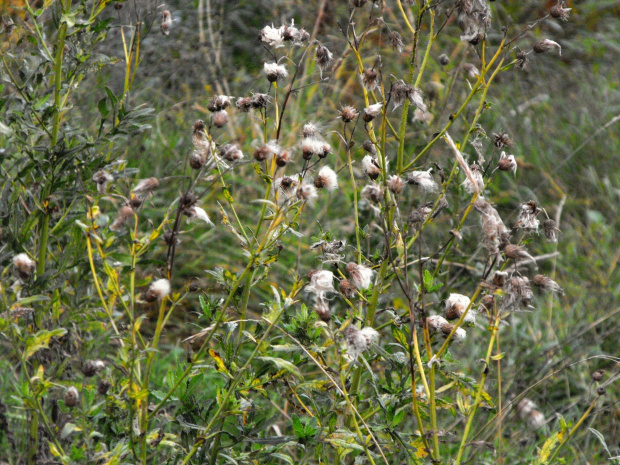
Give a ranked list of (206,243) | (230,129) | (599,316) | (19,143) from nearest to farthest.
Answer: (19,143) < (599,316) < (206,243) < (230,129)

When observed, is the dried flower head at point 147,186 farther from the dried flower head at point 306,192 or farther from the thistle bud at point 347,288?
the thistle bud at point 347,288

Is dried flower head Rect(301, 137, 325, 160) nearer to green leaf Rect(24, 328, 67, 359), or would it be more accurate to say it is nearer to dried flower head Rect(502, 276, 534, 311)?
dried flower head Rect(502, 276, 534, 311)

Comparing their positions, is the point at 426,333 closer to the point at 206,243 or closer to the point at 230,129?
the point at 206,243

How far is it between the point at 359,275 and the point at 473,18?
495 millimetres

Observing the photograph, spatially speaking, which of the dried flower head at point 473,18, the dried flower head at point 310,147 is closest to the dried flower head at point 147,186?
the dried flower head at point 310,147

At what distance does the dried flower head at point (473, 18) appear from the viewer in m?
1.32

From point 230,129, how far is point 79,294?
2.07 metres

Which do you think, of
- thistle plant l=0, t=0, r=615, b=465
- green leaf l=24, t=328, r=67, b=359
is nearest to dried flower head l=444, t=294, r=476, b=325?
thistle plant l=0, t=0, r=615, b=465

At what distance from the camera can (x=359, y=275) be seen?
1270mm

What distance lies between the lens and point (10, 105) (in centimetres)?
173

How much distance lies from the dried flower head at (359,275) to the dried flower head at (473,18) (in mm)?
457

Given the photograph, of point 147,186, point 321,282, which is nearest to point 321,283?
point 321,282

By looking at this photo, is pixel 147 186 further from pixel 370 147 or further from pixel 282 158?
pixel 370 147

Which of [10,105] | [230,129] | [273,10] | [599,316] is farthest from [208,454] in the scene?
[273,10]
